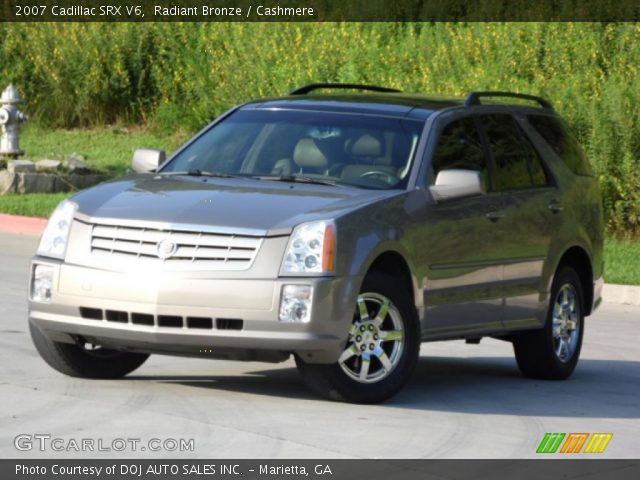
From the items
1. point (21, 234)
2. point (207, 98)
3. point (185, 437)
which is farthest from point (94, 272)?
point (207, 98)

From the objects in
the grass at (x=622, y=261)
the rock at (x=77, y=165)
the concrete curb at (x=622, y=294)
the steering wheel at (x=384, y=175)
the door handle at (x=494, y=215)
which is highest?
the steering wheel at (x=384, y=175)

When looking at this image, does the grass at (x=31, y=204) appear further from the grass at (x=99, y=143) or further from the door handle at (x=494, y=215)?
the door handle at (x=494, y=215)

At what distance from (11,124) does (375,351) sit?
16.1m

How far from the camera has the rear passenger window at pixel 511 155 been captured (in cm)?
999

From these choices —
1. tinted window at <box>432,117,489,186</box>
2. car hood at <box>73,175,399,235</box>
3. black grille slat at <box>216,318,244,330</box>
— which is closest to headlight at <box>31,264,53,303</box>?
car hood at <box>73,175,399,235</box>

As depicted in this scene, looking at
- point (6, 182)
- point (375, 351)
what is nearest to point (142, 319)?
point (375, 351)

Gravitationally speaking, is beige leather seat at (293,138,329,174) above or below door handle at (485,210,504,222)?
above

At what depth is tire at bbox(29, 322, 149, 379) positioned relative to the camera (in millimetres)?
8773

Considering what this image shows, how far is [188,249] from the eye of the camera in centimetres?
806

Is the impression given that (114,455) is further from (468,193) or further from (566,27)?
(566,27)

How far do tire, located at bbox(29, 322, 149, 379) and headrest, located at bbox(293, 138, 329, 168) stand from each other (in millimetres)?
1457

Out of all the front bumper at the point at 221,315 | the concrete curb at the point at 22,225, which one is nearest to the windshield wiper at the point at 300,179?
the front bumper at the point at 221,315

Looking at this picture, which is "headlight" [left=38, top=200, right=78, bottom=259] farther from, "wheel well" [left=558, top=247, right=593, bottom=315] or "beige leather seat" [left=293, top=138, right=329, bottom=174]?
"wheel well" [left=558, top=247, right=593, bottom=315]

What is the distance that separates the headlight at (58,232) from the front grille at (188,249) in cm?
41
